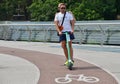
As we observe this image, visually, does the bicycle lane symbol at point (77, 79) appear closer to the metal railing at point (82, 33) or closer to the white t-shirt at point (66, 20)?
the white t-shirt at point (66, 20)

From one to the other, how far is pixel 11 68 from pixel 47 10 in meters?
26.4

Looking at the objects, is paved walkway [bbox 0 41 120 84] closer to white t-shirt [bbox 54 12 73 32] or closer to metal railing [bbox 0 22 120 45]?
white t-shirt [bbox 54 12 73 32]

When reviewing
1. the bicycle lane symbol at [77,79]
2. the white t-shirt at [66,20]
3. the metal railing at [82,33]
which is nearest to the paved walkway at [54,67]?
the bicycle lane symbol at [77,79]

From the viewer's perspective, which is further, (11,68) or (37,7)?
(37,7)

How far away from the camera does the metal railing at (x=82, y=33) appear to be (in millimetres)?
20750

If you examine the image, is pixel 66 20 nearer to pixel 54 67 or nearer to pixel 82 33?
pixel 54 67

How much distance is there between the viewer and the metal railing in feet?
68.1

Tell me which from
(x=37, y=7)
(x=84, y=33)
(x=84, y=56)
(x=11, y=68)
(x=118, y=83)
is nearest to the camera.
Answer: (x=118, y=83)

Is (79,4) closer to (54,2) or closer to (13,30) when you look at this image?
(54,2)

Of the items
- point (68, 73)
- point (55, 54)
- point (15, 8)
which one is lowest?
point (15, 8)

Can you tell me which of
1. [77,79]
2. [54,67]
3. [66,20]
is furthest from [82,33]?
[77,79]

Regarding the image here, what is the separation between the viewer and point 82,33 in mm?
21906

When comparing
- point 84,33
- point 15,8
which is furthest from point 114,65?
point 15,8

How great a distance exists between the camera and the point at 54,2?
39.2 metres
